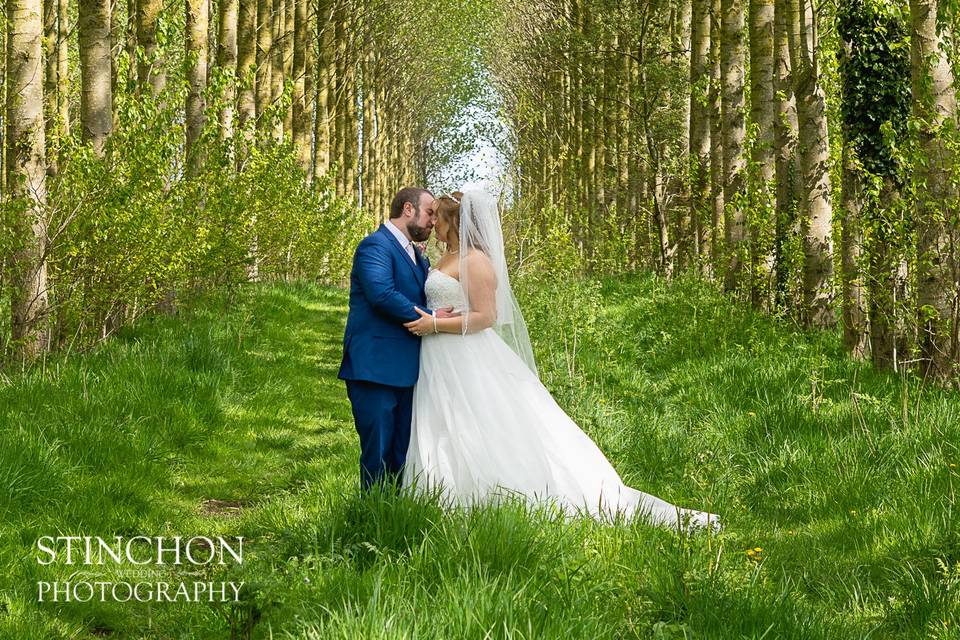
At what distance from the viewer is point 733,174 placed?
1380cm

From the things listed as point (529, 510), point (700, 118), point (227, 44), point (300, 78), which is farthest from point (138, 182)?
point (300, 78)

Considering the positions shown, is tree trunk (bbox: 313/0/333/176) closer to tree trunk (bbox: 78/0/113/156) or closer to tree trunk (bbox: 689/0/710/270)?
tree trunk (bbox: 689/0/710/270)

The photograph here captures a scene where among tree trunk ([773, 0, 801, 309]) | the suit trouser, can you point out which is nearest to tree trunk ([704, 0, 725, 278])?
tree trunk ([773, 0, 801, 309])

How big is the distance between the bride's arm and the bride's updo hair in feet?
0.78

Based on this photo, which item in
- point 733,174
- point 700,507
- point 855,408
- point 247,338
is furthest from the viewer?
point 733,174

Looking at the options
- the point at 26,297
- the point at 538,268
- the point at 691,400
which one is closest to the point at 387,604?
the point at 691,400

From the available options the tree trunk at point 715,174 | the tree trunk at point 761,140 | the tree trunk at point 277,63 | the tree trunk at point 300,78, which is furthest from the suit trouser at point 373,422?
the tree trunk at point 300,78

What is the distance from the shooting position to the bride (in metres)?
5.09

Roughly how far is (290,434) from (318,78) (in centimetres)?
1800

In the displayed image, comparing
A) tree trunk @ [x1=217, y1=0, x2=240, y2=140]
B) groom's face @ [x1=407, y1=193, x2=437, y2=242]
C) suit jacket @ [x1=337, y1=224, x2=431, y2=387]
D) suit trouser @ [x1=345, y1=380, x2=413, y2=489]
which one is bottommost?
suit trouser @ [x1=345, y1=380, x2=413, y2=489]

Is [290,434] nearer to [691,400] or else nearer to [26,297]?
[26,297]

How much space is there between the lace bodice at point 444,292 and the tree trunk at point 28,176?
176 inches

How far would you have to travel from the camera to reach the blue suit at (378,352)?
5227 millimetres

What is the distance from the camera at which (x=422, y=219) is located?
5555 millimetres
